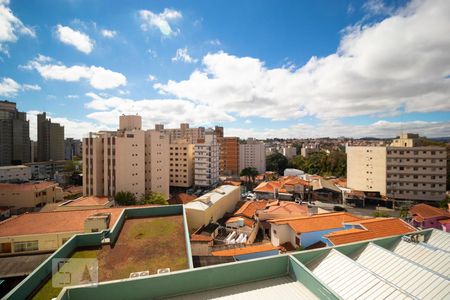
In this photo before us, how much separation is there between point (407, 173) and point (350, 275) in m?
47.3

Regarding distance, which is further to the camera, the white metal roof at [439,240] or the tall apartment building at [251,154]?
the tall apartment building at [251,154]

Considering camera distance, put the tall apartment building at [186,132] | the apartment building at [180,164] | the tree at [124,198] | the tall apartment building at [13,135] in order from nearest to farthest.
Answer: the tree at [124,198] → the apartment building at [180,164] → the tall apartment building at [13,135] → the tall apartment building at [186,132]

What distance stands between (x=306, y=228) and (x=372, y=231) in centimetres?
540

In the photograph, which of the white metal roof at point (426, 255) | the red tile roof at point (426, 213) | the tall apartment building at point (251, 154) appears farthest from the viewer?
the tall apartment building at point (251, 154)

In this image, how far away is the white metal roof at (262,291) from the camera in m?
6.22

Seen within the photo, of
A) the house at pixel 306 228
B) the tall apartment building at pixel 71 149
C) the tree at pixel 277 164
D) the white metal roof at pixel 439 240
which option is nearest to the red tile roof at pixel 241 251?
the house at pixel 306 228

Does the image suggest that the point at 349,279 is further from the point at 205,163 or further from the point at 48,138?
the point at 48,138

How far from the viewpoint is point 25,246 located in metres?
16.2

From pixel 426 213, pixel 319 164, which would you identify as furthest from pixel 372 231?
pixel 319 164

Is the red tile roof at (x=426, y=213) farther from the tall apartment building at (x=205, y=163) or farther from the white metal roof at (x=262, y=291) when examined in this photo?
the tall apartment building at (x=205, y=163)

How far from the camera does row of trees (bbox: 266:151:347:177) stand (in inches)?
2785

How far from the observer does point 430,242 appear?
9352 millimetres

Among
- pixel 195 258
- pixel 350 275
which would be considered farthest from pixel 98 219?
pixel 350 275

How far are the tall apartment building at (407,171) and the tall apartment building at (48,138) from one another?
11231cm
